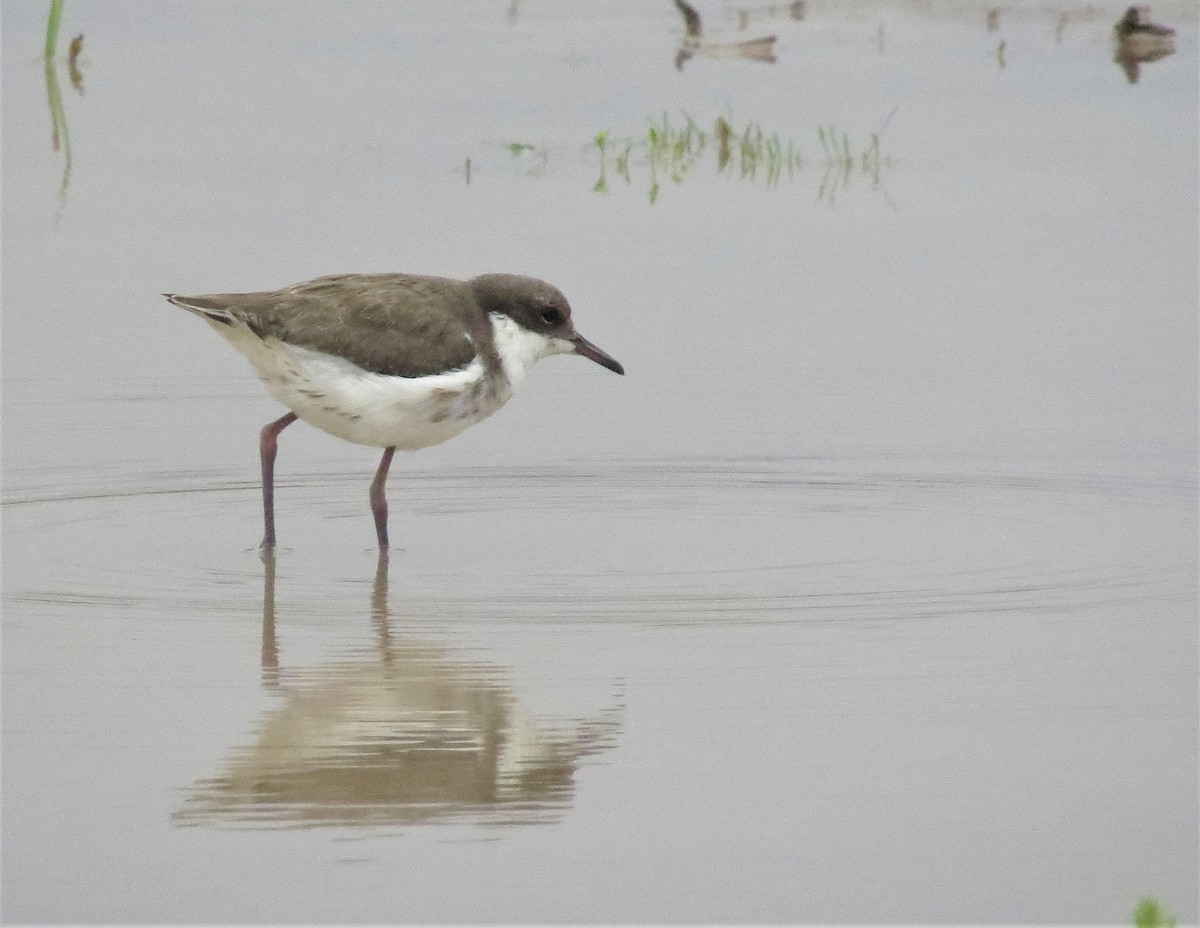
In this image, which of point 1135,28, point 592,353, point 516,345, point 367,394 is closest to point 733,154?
point 1135,28

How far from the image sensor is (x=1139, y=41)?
19953 millimetres

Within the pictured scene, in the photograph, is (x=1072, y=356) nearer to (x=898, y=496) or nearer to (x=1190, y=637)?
(x=898, y=496)

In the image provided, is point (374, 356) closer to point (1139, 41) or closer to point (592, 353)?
point (592, 353)

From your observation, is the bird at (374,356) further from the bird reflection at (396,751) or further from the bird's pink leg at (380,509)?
the bird reflection at (396,751)

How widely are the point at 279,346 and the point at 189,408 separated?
2311 millimetres

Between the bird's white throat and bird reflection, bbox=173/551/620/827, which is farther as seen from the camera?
the bird's white throat

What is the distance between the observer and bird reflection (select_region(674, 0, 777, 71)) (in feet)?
65.7

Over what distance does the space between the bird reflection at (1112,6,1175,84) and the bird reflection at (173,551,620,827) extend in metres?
13.3

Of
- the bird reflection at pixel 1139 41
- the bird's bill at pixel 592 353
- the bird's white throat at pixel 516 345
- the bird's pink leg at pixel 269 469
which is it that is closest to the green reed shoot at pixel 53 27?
the bird reflection at pixel 1139 41

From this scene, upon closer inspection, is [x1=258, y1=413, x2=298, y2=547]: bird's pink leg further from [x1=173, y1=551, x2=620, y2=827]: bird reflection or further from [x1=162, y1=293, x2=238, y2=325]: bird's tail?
[x1=173, y1=551, x2=620, y2=827]: bird reflection

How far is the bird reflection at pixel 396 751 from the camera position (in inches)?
255

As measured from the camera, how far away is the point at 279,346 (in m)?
9.67

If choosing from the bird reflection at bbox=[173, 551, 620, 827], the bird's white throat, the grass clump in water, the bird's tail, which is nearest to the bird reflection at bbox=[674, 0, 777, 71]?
the grass clump in water

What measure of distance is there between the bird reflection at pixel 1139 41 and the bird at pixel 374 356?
36.4 ft
